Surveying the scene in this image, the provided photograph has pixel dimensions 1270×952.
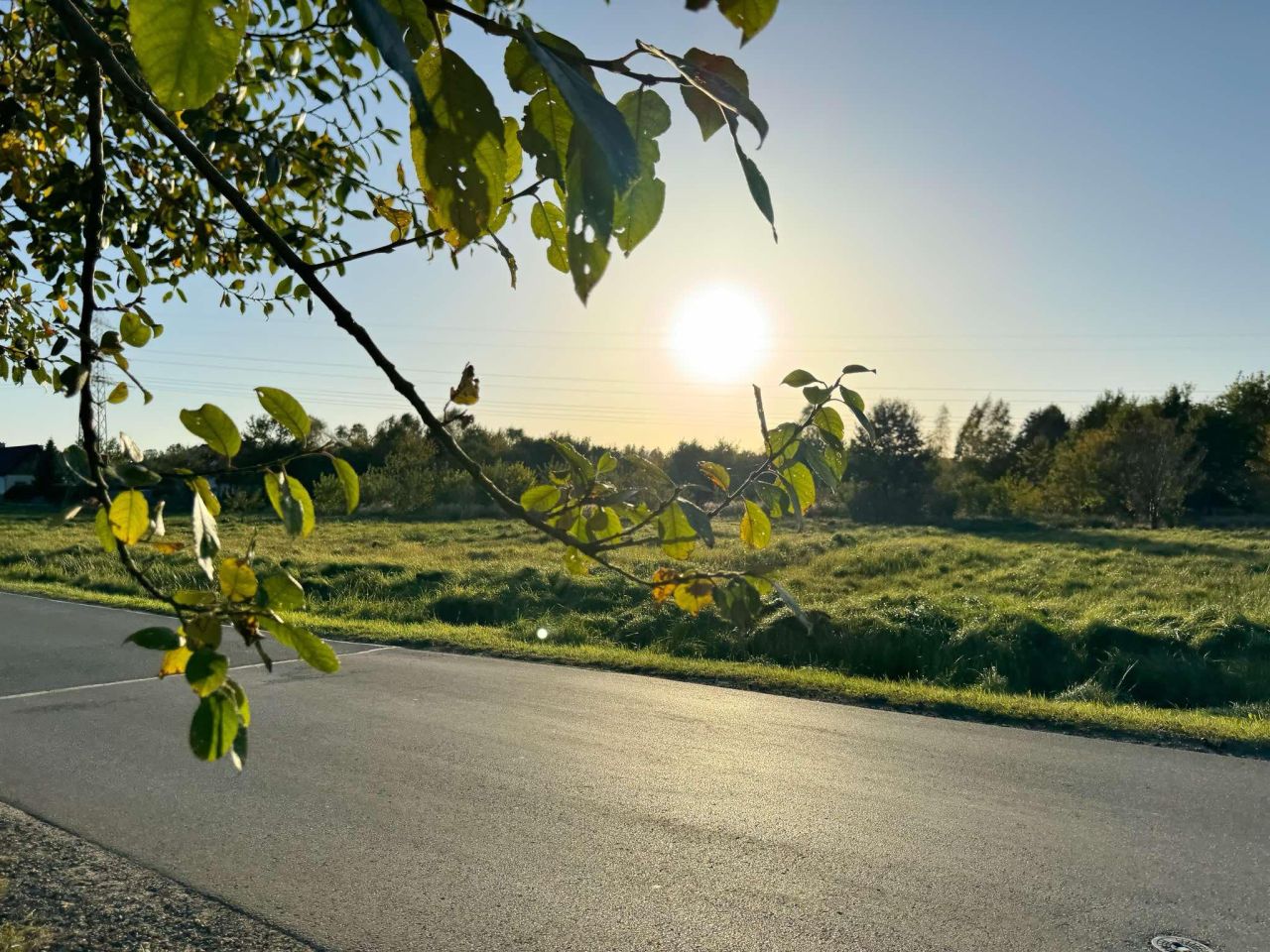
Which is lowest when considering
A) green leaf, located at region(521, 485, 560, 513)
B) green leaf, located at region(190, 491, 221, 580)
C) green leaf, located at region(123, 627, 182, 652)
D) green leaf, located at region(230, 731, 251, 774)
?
green leaf, located at region(230, 731, 251, 774)

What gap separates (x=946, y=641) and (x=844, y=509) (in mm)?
24565

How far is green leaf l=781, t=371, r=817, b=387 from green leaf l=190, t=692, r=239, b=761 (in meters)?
0.65

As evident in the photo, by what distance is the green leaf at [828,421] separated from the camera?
1121mm

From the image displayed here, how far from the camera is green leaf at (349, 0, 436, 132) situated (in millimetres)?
429

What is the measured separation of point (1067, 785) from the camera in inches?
214

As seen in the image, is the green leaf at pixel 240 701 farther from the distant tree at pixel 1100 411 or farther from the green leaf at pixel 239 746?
the distant tree at pixel 1100 411

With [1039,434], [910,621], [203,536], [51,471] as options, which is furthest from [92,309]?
[1039,434]

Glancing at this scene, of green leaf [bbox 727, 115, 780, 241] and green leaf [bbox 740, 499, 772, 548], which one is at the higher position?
green leaf [bbox 727, 115, 780, 241]

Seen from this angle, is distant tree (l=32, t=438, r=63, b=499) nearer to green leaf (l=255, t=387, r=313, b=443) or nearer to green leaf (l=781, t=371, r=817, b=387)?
green leaf (l=255, t=387, r=313, b=443)

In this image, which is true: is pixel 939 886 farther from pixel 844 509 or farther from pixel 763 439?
pixel 844 509

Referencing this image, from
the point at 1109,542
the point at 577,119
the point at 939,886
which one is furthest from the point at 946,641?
the point at 1109,542

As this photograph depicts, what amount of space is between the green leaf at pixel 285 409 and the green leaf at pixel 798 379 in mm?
515

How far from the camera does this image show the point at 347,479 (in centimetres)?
91

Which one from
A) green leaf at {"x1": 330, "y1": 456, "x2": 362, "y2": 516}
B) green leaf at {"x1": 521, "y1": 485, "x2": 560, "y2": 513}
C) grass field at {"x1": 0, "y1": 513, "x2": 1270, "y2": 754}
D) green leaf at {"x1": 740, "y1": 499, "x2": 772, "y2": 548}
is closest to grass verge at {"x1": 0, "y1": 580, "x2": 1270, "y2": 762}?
grass field at {"x1": 0, "y1": 513, "x2": 1270, "y2": 754}
